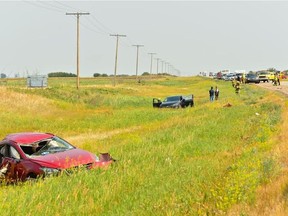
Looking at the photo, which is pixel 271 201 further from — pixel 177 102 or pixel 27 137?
pixel 177 102

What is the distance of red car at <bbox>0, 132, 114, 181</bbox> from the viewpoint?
10.9 metres

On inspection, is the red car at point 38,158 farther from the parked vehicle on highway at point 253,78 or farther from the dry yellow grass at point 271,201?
the parked vehicle on highway at point 253,78

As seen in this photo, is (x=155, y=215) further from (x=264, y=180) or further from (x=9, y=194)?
(x=9, y=194)

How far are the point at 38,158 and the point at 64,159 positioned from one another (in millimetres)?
695

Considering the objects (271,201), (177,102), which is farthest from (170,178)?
(177,102)

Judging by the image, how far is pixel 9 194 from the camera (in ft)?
28.8

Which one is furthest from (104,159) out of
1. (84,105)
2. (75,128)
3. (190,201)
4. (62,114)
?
(84,105)

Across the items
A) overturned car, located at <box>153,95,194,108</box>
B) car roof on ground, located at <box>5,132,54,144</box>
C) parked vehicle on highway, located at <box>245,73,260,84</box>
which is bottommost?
overturned car, located at <box>153,95,194,108</box>

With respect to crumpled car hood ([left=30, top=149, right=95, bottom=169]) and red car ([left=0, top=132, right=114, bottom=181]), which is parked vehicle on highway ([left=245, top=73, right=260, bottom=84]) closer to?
red car ([left=0, top=132, right=114, bottom=181])

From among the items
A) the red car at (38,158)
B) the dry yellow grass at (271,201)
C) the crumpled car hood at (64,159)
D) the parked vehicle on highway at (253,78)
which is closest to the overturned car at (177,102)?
the red car at (38,158)

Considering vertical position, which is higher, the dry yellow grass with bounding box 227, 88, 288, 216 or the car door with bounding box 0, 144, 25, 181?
the dry yellow grass with bounding box 227, 88, 288, 216

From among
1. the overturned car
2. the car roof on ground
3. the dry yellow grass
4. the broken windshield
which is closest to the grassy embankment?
the dry yellow grass

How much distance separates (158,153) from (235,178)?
5.55 m

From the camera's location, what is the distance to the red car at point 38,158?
35.6 feet
